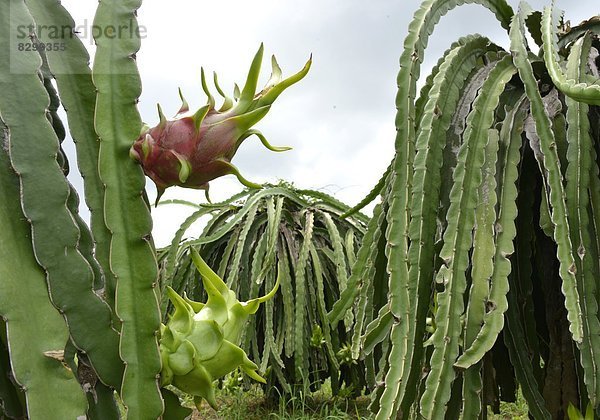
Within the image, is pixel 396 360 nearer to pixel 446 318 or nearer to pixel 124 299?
pixel 446 318

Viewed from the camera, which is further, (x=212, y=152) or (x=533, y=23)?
(x=533, y=23)

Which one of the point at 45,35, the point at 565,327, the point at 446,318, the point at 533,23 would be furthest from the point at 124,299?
the point at 533,23

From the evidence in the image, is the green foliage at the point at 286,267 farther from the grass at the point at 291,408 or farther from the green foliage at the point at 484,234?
the green foliage at the point at 484,234

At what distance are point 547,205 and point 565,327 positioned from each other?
21 cm

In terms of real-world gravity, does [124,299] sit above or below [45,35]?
below

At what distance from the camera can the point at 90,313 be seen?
534 millimetres

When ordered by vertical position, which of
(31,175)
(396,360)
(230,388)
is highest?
(31,175)

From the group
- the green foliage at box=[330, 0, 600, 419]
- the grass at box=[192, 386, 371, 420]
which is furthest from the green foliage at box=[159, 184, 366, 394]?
the green foliage at box=[330, 0, 600, 419]

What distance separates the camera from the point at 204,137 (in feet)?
1.89

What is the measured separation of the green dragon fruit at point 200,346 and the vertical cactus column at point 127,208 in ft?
0.11

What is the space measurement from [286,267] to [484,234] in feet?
5.33

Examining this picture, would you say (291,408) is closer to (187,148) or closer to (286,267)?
(286,267)

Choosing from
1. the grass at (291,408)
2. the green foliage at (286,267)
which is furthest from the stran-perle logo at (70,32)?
the grass at (291,408)

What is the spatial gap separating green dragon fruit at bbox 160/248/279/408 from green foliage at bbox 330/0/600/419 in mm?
240
